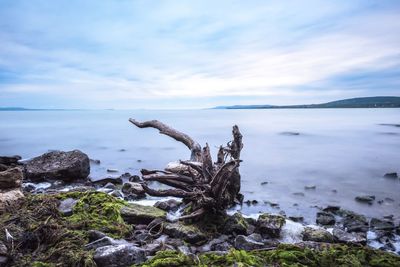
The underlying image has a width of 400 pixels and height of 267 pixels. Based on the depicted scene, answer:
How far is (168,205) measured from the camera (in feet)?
28.2

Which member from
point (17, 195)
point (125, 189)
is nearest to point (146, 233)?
point (17, 195)

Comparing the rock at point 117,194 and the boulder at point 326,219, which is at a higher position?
the rock at point 117,194

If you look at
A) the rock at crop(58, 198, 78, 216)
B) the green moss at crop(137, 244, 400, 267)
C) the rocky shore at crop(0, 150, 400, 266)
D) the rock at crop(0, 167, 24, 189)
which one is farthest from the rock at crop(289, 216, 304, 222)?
the rock at crop(0, 167, 24, 189)

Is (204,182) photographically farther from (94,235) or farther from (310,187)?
(310,187)

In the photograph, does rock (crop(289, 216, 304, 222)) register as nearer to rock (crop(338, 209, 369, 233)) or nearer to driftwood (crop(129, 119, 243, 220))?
rock (crop(338, 209, 369, 233))

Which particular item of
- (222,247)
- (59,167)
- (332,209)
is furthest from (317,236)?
(59,167)

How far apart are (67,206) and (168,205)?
2.66 metres

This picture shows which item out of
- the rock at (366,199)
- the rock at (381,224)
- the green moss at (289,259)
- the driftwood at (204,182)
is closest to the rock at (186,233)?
the driftwood at (204,182)

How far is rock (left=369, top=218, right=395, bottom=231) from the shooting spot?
777cm

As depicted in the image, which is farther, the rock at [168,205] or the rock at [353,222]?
the rock at [168,205]

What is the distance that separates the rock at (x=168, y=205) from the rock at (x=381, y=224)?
5.09 m

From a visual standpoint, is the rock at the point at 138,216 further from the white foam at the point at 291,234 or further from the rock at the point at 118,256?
the white foam at the point at 291,234

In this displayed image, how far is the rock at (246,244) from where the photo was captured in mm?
5698

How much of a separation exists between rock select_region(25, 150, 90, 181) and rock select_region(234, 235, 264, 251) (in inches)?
360
